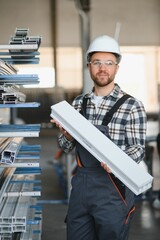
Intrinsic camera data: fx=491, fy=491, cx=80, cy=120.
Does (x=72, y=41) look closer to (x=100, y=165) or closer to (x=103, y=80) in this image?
(x=103, y=80)

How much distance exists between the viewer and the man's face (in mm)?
2596

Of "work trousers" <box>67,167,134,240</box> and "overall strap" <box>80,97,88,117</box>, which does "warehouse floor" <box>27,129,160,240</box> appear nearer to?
"work trousers" <box>67,167,134,240</box>

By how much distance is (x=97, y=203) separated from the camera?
8.27 ft

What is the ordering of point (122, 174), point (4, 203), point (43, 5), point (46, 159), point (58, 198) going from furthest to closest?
1. point (43, 5)
2. point (46, 159)
3. point (58, 198)
4. point (4, 203)
5. point (122, 174)

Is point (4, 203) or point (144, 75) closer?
point (4, 203)

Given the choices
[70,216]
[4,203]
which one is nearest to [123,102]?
[70,216]

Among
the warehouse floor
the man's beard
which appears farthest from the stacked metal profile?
the warehouse floor

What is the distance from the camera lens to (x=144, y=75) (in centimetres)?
1539

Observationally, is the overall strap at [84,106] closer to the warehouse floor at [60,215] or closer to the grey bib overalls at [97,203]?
the grey bib overalls at [97,203]

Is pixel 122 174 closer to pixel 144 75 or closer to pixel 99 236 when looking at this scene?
pixel 99 236

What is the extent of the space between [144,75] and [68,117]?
13.2 meters

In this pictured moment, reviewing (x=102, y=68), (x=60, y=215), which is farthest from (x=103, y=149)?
(x=60, y=215)

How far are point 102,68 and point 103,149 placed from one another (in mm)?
462

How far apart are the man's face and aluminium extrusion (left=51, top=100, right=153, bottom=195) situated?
0.25m
